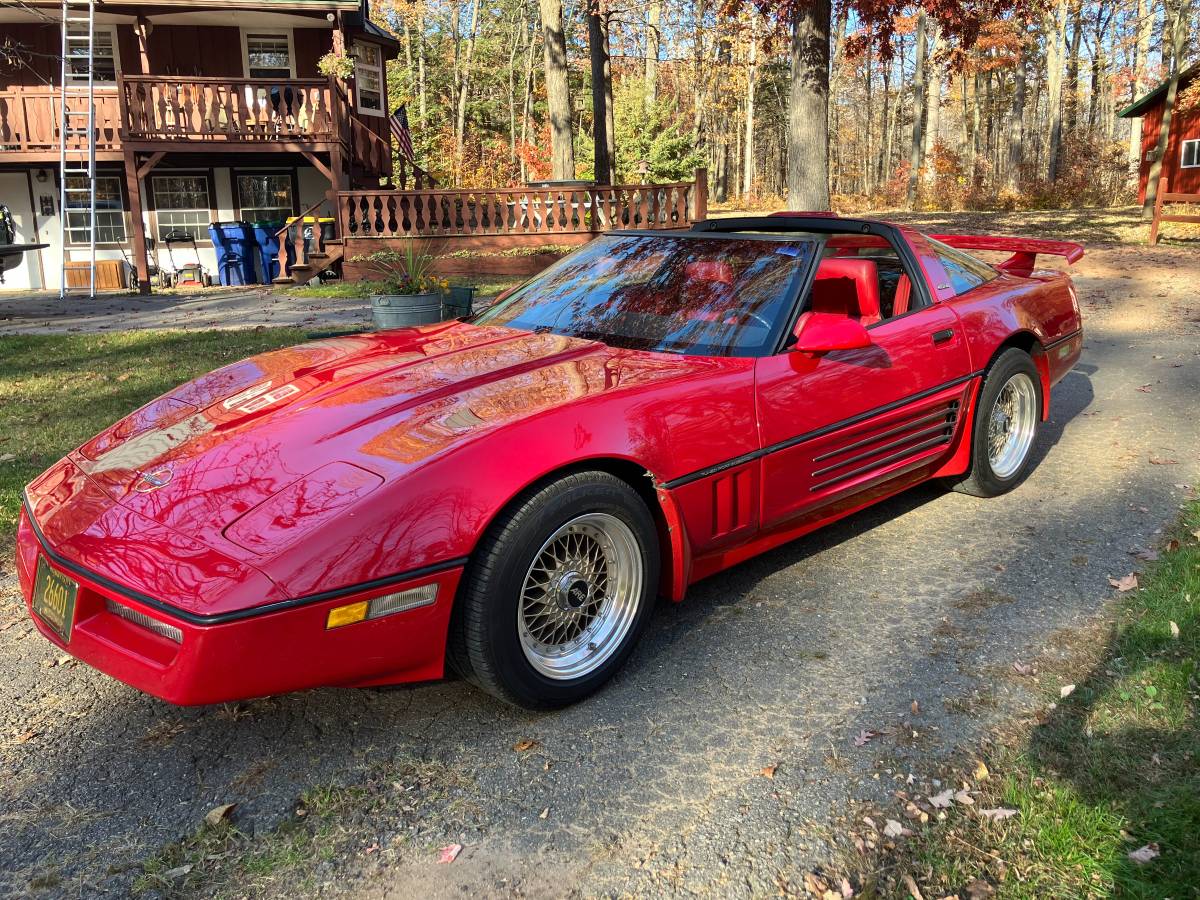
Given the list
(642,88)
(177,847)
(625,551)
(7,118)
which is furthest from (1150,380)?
(642,88)

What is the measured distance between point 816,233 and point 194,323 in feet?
28.8

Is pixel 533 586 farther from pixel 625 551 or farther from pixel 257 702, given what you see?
pixel 257 702

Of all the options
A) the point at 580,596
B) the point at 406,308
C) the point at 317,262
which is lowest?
the point at 580,596

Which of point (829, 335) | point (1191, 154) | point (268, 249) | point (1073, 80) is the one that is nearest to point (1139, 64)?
point (1073, 80)

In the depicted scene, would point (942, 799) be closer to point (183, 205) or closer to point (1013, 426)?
point (1013, 426)

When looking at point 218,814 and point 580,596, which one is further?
point 580,596

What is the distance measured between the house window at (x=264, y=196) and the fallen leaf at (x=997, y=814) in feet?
65.4

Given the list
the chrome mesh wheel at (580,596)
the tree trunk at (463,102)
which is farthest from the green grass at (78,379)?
the tree trunk at (463,102)

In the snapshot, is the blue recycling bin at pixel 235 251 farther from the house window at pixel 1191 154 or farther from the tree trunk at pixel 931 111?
the tree trunk at pixel 931 111

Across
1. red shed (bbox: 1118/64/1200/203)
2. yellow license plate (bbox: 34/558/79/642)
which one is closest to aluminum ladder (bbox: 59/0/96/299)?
yellow license plate (bbox: 34/558/79/642)

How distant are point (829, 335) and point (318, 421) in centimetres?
180

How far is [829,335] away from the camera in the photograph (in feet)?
11.2

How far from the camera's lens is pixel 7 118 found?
1727 centimetres

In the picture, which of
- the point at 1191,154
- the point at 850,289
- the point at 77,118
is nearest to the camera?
the point at 850,289
